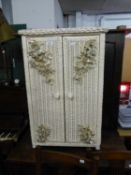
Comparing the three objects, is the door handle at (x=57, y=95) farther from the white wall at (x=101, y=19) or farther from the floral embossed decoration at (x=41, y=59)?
the white wall at (x=101, y=19)

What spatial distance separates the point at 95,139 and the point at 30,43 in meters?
0.92

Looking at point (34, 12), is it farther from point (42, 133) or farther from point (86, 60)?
point (42, 133)

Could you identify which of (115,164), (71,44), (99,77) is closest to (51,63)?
(71,44)

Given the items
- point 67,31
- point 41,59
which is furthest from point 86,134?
point 67,31

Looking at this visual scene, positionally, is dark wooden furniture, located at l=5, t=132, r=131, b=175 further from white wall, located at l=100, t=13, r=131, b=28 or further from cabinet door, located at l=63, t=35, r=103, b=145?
white wall, located at l=100, t=13, r=131, b=28

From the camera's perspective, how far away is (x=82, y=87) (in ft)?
4.20

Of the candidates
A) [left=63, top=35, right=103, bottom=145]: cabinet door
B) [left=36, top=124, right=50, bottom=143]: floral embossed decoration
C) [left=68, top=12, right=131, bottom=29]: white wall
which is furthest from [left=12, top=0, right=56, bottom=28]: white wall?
[left=68, top=12, right=131, bottom=29]: white wall

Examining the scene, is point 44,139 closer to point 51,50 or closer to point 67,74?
point 67,74

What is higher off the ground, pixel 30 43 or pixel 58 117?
pixel 30 43

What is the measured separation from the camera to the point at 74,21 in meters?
4.12

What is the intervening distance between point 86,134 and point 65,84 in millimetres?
455

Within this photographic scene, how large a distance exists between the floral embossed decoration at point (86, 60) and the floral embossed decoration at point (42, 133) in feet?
1.66

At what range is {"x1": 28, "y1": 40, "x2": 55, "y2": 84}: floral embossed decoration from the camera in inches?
48.3

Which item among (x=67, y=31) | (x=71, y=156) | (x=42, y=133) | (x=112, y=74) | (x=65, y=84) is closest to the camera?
(x=71, y=156)
